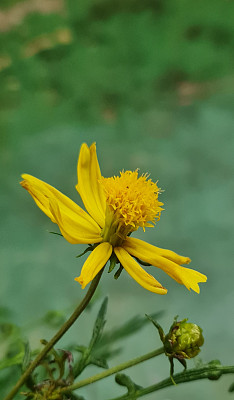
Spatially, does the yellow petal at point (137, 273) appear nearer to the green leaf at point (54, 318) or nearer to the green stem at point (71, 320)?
the green stem at point (71, 320)

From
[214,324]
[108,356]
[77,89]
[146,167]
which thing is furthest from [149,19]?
[108,356]

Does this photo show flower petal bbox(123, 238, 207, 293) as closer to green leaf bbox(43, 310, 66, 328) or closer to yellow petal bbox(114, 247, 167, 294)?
yellow petal bbox(114, 247, 167, 294)

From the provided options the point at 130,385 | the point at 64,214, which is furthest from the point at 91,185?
the point at 130,385

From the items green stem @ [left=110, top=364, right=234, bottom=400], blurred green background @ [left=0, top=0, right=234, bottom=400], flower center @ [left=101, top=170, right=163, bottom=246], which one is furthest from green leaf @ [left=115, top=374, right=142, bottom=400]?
blurred green background @ [left=0, top=0, right=234, bottom=400]

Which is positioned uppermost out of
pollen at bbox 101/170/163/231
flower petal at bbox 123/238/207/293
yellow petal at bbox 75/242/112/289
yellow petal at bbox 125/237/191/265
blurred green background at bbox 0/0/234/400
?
blurred green background at bbox 0/0/234/400

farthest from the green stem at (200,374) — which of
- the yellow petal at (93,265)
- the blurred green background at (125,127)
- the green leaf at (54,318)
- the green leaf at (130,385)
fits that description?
the blurred green background at (125,127)

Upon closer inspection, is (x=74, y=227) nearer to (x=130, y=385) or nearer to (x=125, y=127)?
(x=130, y=385)
